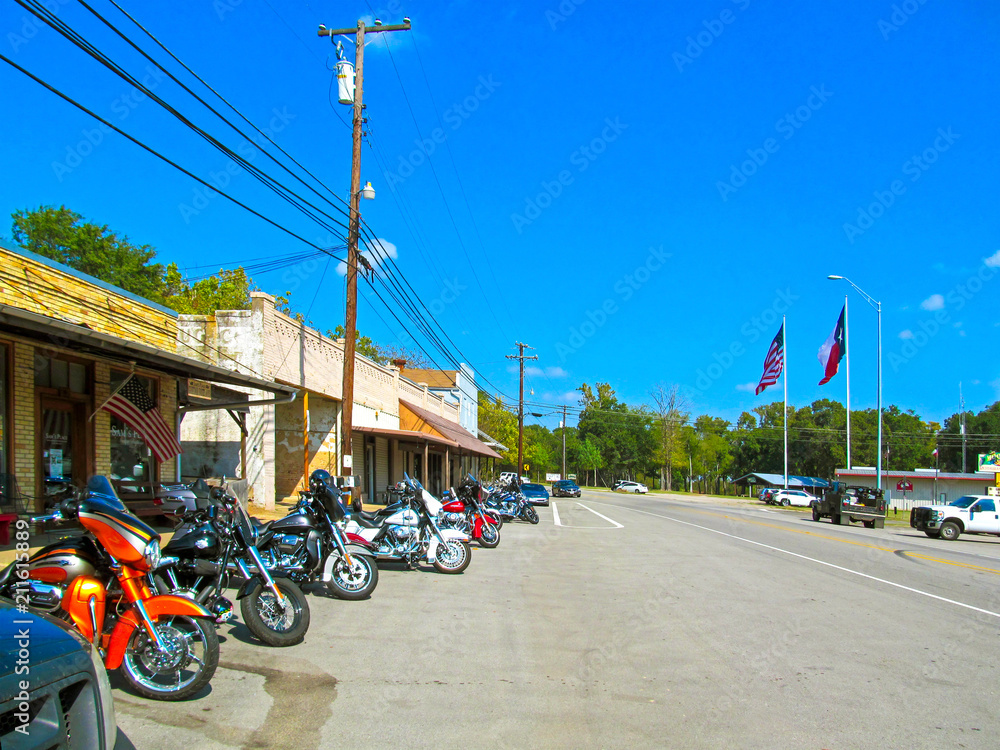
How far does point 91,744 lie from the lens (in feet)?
9.83

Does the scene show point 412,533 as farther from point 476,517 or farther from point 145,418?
point 145,418

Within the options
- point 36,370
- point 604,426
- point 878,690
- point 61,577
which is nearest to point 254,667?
point 61,577

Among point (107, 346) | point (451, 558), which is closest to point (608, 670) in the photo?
point (451, 558)

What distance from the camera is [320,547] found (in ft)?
29.2

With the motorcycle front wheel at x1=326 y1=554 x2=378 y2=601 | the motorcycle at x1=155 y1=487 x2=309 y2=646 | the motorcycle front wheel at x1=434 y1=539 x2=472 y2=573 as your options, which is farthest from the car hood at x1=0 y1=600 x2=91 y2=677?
the motorcycle front wheel at x1=434 y1=539 x2=472 y2=573

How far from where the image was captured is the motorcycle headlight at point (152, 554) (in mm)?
5344

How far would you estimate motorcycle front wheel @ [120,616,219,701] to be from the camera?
17.0ft

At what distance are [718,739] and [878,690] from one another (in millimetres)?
2007

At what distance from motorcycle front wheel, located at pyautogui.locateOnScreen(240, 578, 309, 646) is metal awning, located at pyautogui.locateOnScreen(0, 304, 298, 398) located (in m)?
4.28

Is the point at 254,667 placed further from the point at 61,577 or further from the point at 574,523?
the point at 574,523

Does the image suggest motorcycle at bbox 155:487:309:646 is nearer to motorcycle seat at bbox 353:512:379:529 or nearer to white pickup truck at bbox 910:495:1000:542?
motorcycle seat at bbox 353:512:379:529

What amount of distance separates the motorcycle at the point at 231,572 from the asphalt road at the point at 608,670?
0.92ft

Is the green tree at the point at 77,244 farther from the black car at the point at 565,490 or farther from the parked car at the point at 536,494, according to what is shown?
the black car at the point at 565,490

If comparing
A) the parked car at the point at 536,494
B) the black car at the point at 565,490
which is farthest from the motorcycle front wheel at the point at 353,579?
the black car at the point at 565,490
